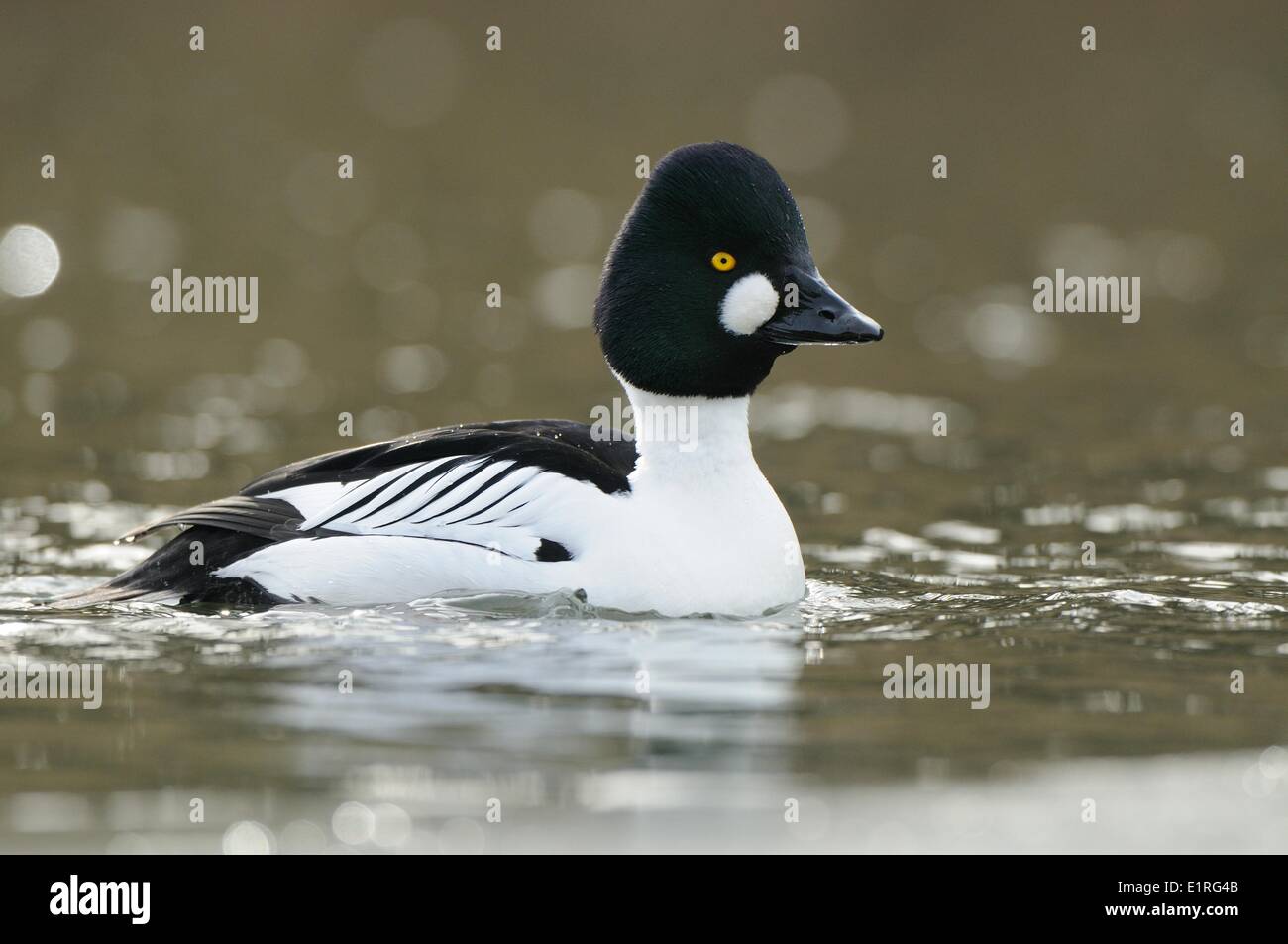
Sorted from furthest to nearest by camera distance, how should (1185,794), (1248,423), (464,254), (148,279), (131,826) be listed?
(464,254), (148,279), (1248,423), (1185,794), (131,826)

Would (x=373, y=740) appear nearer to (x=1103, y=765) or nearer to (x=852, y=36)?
(x=1103, y=765)

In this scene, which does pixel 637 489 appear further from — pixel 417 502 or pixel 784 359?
pixel 784 359

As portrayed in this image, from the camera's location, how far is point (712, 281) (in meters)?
8.59

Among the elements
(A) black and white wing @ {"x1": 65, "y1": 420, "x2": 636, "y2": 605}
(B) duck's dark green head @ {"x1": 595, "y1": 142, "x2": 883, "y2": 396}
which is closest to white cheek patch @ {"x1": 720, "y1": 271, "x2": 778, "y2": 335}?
(B) duck's dark green head @ {"x1": 595, "y1": 142, "x2": 883, "y2": 396}

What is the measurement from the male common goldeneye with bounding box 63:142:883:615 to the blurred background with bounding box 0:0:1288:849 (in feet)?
1.25

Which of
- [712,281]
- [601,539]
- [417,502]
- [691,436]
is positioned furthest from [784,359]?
[601,539]

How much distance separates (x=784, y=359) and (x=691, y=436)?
932 centimetres

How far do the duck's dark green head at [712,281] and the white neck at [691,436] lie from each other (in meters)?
0.09

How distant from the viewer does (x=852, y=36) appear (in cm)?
2966

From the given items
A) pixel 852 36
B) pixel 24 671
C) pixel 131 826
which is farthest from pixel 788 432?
pixel 852 36

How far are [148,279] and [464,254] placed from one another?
3.60 m

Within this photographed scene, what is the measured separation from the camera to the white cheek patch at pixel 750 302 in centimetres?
855

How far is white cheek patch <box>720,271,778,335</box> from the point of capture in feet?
28.0

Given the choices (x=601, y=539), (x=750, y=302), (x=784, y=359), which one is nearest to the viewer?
(x=601, y=539)
